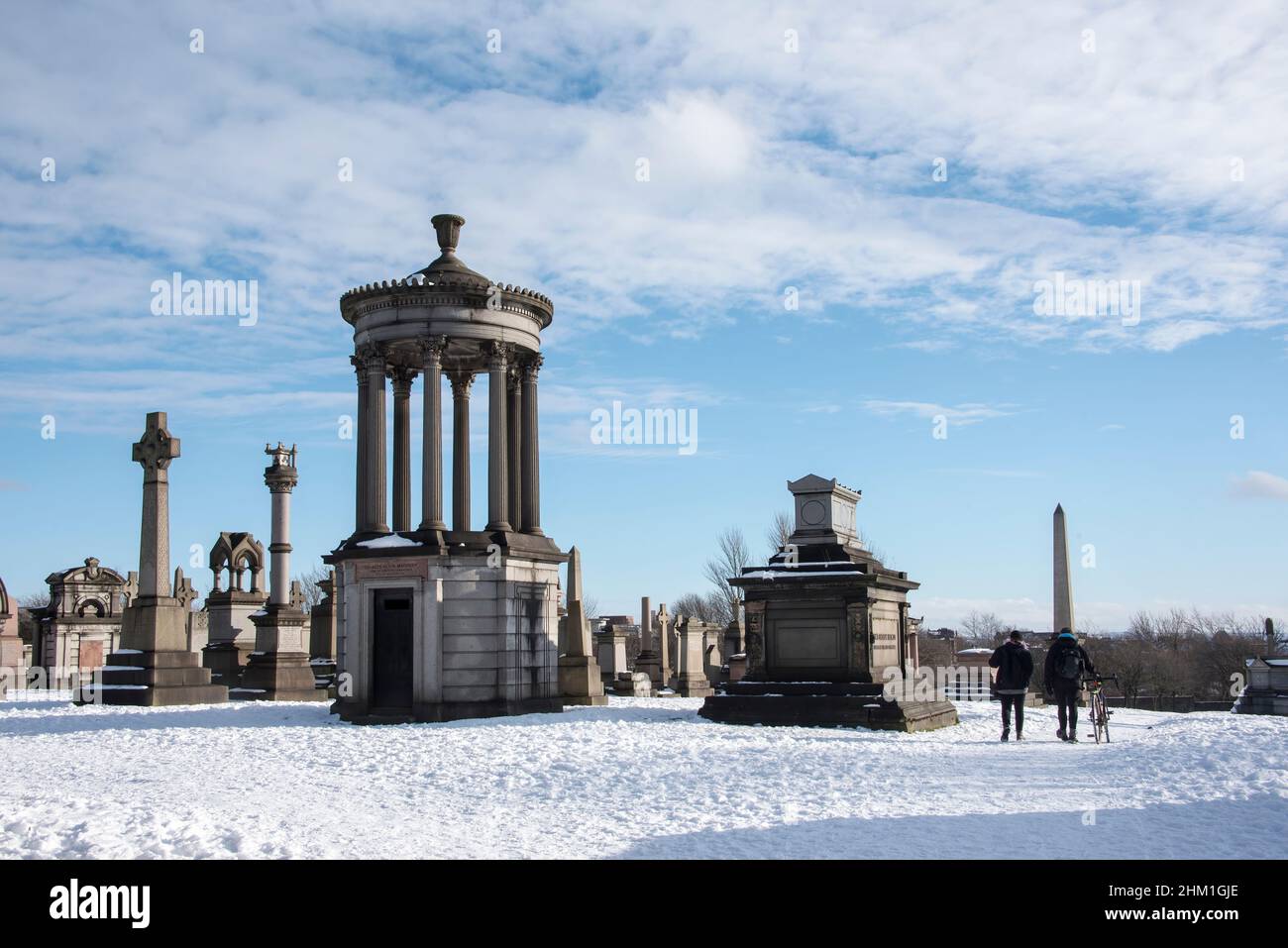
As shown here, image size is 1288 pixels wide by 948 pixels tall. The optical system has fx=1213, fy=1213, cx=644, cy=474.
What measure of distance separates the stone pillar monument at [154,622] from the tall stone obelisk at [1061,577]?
75.8 ft

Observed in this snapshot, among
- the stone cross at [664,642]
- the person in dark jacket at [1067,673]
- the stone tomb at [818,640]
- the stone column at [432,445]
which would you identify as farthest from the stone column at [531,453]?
the stone cross at [664,642]

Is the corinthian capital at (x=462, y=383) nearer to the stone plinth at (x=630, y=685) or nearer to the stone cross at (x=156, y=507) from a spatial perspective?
the stone cross at (x=156, y=507)

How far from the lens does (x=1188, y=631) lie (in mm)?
110312

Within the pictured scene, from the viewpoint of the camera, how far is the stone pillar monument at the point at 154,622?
977 inches

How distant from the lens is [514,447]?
24.3 metres

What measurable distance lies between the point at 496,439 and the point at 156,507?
7.85m

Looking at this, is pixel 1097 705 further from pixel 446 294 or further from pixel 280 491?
pixel 280 491

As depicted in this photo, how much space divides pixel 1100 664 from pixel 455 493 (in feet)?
195

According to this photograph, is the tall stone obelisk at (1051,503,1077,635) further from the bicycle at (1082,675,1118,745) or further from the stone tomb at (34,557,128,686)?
the stone tomb at (34,557,128,686)

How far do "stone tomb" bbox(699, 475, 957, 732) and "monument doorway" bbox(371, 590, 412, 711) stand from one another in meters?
5.30

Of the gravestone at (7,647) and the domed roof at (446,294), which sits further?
the gravestone at (7,647)

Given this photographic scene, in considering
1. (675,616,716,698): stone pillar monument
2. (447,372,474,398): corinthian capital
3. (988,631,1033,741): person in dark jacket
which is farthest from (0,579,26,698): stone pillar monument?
(988,631,1033,741): person in dark jacket

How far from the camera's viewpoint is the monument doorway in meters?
21.3
